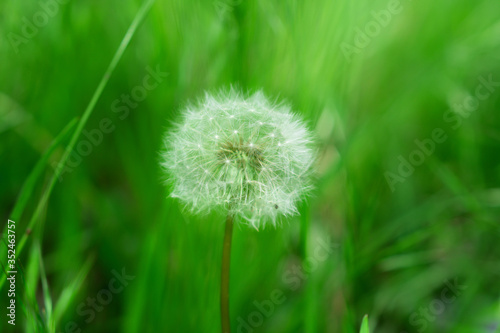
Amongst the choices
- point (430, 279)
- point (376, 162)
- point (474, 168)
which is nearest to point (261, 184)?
point (430, 279)

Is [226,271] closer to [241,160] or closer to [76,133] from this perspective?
[241,160]

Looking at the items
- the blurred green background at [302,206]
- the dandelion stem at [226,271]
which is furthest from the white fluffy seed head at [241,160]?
the blurred green background at [302,206]

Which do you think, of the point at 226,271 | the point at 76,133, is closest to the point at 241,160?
the point at 226,271

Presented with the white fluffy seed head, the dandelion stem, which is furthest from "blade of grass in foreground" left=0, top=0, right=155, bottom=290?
the dandelion stem

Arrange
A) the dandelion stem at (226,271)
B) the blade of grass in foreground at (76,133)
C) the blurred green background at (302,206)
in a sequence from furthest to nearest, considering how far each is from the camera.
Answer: the blurred green background at (302,206)
the blade of grass in foreground at (76,133)
the dandelion stem at (226,271)

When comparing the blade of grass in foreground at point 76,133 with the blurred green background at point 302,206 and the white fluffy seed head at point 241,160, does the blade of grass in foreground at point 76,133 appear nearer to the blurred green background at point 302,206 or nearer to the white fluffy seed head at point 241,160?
the blurred green background at point 302,206

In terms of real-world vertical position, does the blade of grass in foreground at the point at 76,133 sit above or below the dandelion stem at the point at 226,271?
above

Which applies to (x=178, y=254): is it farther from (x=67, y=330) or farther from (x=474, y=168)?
(x=474, y=168)

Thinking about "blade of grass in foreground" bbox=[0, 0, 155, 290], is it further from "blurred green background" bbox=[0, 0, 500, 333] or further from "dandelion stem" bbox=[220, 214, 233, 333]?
"dandelion stem" bbox=[220, 214, 233, 333]
